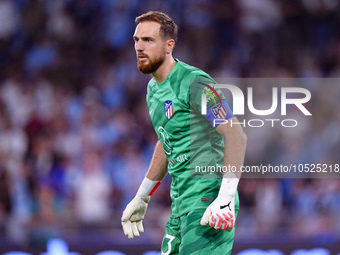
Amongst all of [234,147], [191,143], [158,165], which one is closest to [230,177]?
[234,147]

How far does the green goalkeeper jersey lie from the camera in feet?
13.5

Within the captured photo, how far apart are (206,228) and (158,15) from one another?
1498 mm

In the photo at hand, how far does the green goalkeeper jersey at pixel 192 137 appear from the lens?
4.12 m

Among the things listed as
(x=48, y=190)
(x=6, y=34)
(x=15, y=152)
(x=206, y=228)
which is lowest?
(x=206, y=228)

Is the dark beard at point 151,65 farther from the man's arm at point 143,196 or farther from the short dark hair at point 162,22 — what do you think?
the man's arm at point 143,196

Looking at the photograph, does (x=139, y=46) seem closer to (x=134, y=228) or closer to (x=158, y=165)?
(x=158, y=165)

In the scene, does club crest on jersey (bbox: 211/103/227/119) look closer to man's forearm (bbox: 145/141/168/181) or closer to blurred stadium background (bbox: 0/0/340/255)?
man's forearm (bbox: 145/141/168/181)

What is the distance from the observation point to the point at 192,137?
165 inches

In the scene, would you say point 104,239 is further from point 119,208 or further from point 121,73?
point 121,73

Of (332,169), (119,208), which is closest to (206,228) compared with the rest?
(119,208)

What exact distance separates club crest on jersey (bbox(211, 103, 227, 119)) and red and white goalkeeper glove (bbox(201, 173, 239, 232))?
1.24 feet

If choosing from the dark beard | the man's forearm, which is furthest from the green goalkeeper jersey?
the man's forearm

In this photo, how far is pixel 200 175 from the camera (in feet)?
13.7

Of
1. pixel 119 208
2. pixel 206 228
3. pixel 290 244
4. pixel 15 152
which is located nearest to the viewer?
pixel 206 228
